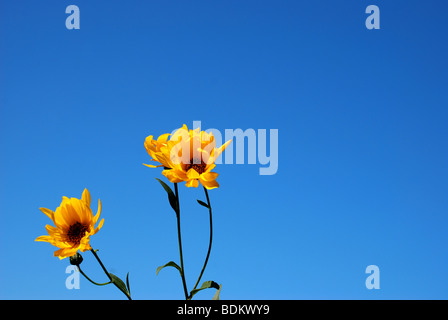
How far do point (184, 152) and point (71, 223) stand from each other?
A: 29 centimetres

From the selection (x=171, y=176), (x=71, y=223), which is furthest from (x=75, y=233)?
(x=171, y=176)

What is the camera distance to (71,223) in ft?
2.99

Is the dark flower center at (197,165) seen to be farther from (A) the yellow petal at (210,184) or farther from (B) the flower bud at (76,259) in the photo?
(B) the flower bud at (76,259)

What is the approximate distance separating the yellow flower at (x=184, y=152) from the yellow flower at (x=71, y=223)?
163mm

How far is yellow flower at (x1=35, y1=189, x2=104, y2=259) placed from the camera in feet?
2.92

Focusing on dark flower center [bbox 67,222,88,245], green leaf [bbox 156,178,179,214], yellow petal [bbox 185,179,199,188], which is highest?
yellow petal [bbox 185,179,199,188]

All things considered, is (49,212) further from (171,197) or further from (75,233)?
(171,197)

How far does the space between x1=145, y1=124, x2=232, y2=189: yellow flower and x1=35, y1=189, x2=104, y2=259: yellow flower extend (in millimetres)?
163

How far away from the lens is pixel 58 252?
87 centimetres

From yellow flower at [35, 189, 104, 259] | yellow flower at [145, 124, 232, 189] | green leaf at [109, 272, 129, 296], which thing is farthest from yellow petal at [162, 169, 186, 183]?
green leaf at [109, 272, 129, 296]

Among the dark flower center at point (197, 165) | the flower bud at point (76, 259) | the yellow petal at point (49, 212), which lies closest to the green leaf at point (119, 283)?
the flower bud at point (76, 259)

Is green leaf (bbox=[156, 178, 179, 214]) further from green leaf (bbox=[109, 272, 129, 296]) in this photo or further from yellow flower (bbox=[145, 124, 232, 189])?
green leaf (bbox=[109, 272, 129, 296])

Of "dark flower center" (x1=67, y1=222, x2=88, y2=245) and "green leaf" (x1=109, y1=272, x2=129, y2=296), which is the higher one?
"dark flower center" (x1=67, y1=222, x2=88, y2=245)

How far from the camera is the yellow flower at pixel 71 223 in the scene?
0.89 metres
